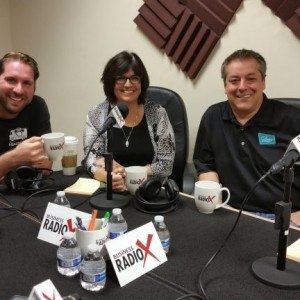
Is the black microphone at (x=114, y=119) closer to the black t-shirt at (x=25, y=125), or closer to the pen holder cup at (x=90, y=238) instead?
the pen holder cup at (x=90, y=238)

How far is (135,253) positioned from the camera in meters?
0.97

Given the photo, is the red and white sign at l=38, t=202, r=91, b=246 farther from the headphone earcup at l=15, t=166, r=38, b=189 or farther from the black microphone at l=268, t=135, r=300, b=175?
the black microphone at l=268, t=135, r=300, b=175

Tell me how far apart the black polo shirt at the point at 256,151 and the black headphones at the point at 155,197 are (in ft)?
1.70

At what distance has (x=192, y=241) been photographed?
113 cm

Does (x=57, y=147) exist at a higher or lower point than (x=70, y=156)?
higher

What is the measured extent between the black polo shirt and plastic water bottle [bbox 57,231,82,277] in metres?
1.01

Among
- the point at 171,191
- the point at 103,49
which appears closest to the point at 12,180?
the point at 171,191

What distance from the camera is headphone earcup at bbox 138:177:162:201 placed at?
1.35 metres

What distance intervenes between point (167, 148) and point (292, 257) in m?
1.06

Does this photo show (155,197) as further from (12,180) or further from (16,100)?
(16,100)

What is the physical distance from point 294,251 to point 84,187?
855mm

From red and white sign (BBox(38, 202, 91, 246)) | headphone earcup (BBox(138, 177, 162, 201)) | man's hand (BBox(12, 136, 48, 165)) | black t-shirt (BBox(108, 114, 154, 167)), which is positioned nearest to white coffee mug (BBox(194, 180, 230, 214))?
headphone earcup (BBox(138, 177, 162, 201))

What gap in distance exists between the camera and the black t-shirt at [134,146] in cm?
203

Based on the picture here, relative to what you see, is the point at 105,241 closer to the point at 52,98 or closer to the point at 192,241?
the point at 192,241
